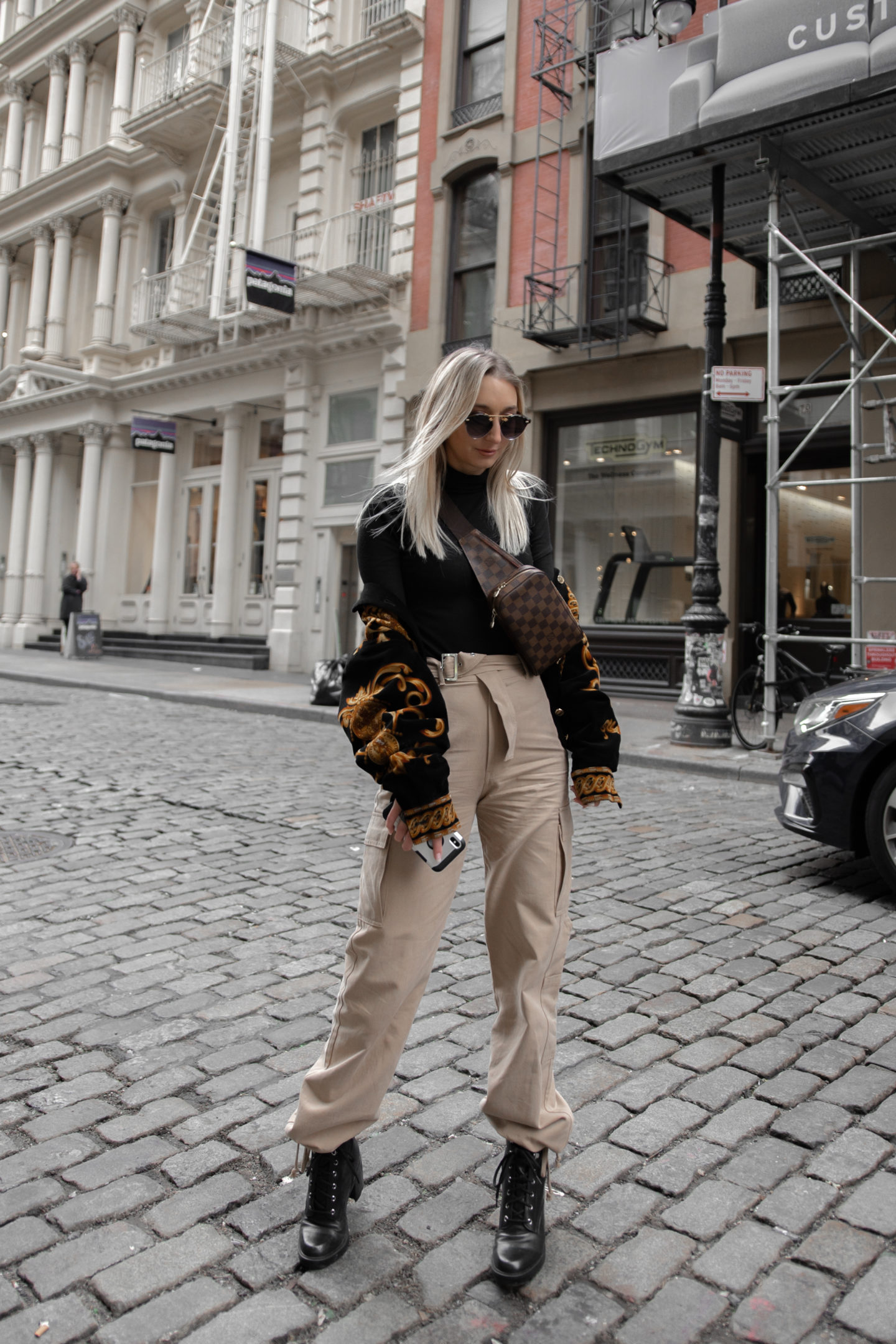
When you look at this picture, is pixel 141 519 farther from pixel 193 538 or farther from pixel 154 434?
pixel 154 434

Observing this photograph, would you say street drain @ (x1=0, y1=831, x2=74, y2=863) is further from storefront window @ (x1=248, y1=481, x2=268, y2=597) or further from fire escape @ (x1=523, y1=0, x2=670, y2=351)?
storefront window @ (x1=248, y1=481, x2=268, y2=597)

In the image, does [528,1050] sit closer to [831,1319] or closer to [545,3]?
[831,1319]

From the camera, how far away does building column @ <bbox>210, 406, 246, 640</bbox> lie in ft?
75.7

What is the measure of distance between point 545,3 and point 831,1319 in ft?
62.2

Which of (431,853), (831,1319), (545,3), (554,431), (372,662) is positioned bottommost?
(831,1319)

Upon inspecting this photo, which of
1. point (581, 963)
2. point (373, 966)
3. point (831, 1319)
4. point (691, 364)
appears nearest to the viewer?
point (831, 1319)

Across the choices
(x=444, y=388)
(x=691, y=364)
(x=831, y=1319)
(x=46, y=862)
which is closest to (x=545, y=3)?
(x=691, y=364)

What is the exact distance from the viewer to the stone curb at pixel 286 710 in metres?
9.59

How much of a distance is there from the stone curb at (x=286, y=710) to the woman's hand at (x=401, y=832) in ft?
21.7

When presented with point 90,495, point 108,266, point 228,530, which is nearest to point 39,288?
point 108,266

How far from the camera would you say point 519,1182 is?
2.27 metres

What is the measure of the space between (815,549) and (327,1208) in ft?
45.2

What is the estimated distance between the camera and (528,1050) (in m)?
2.28

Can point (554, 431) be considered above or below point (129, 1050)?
above
